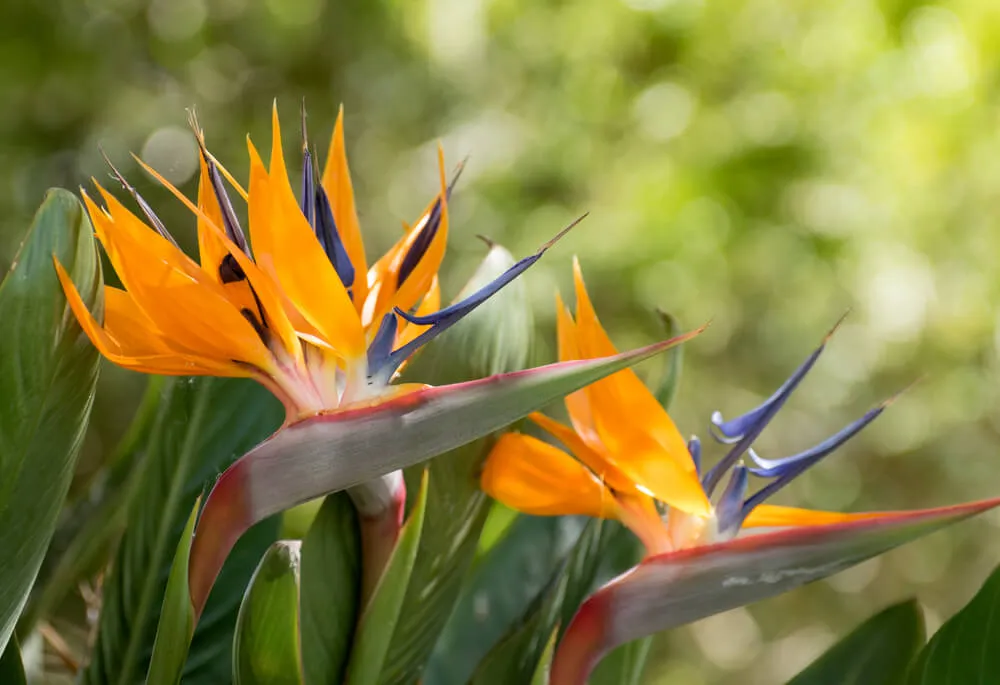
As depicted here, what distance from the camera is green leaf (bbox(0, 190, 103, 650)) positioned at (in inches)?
13.0

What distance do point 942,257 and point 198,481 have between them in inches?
68.9

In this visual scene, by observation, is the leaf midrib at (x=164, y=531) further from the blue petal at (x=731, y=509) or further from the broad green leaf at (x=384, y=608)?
the blue petal at (x=731, y=509)

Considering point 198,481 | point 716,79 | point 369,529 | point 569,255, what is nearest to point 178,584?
point 369,529

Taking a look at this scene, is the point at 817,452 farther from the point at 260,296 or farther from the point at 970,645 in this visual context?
the point at 260,296

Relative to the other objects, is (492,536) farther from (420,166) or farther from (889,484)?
(889,484)

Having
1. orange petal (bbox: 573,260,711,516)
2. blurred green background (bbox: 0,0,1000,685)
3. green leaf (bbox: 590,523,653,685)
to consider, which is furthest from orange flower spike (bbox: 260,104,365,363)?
blurred green background (bbox: 0,0,1000,685)

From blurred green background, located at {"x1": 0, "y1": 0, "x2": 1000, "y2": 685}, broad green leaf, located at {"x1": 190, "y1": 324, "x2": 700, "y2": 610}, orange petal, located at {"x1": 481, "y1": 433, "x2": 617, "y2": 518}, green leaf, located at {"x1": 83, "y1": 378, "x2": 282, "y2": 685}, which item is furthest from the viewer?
blurred green background, located at {"x1": 0, "y1": 0, "x2": 1000, "y2": 685}

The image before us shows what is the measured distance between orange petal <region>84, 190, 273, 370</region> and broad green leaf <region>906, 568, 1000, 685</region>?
324 mm

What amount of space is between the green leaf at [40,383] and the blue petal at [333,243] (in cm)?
9

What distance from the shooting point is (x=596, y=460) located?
0.41 metres

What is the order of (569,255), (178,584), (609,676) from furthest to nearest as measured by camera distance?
(569,255) → (609,676) → (178,584)

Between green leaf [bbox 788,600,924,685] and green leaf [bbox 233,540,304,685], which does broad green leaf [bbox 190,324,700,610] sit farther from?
green leaf [bbox 788,600,924,685]

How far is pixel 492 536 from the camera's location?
546 millimetres

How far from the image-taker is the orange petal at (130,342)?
0.33 m
